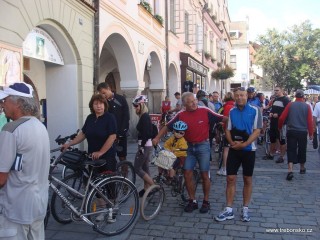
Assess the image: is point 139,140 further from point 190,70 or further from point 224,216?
point 190,70

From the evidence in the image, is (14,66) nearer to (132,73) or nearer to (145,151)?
(145,151)

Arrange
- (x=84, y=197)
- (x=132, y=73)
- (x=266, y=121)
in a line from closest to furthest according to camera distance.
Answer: (x=84, y=197), (x=266, y=121), (x=132, y=73)

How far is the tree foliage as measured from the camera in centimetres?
5053

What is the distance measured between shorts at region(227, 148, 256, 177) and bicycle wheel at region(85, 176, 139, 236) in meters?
1.33

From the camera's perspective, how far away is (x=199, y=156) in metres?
5.31

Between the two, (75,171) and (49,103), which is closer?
(75,171)

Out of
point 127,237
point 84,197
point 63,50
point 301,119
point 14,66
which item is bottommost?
point 127,237

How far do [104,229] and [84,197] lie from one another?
50cm

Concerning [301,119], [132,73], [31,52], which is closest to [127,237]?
[31,52]

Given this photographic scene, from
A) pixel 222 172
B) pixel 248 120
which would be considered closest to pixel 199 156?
pixel 248 120

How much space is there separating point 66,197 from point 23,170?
187 cm

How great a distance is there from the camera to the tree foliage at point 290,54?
166ft

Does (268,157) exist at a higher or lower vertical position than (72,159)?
lower

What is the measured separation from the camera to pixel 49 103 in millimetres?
8328
